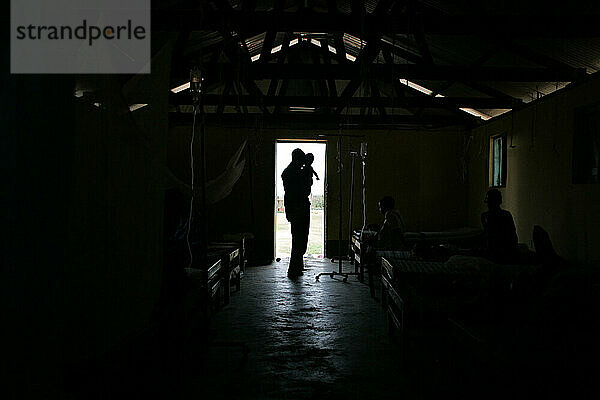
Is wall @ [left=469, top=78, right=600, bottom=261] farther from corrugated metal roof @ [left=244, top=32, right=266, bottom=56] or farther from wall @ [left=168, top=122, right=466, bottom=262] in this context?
corrugated metal roof @ [left=244, top=32, right=266, bottom=56]

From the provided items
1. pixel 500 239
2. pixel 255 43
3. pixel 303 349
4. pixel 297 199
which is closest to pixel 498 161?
pixel 297 199

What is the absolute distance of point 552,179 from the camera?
18.2 ft

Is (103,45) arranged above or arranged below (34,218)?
above

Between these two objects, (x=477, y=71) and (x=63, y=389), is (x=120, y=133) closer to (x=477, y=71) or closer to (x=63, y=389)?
(x=63, y=389)

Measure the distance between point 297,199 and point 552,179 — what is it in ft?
9.80

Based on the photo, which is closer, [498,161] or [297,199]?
[297,199]

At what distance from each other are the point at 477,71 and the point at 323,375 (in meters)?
3.32

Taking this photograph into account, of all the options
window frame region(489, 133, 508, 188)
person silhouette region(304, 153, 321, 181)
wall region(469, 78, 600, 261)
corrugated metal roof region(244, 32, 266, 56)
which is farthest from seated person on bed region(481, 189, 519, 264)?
corrugated metal roof region(244, 32, 266, 56)

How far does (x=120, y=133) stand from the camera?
220cm

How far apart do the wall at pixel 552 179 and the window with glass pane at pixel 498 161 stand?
5.5 inches

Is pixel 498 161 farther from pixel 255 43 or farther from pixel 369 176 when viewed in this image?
pixel 255 43

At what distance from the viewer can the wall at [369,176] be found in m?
8.55

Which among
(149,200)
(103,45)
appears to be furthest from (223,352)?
(103,45)

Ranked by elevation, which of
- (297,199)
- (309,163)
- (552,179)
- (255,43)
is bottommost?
(297,199)
